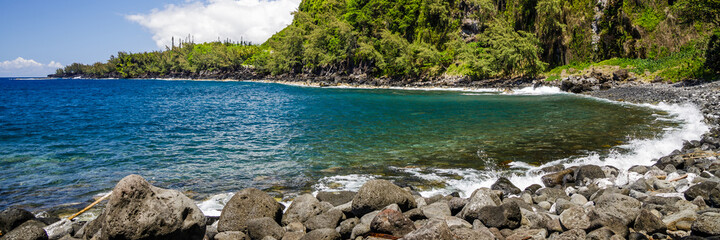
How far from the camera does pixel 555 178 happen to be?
11227 mm

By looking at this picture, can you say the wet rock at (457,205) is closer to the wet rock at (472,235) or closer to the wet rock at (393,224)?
the wet rock at (393,224)

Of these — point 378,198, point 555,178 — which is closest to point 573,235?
point 378,198

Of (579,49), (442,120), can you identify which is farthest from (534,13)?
(442,120)

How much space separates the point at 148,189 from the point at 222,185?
565cm

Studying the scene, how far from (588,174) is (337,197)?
25.4ft

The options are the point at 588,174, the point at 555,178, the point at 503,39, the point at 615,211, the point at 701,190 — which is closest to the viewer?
the point at 615,211

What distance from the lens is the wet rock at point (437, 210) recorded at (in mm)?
7927

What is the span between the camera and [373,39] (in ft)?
319

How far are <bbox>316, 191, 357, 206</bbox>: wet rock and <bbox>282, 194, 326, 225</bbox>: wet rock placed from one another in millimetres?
890

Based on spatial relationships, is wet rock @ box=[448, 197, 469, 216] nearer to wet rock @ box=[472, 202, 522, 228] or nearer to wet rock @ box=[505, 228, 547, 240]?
wet rock @ box=[472, 202, 522, 228]

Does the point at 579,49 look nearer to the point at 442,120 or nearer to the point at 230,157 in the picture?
the point at 442,120

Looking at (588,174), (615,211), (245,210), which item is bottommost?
(245,210)

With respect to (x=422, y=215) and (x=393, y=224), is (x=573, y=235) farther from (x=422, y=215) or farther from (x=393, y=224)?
(x=393, y=224)

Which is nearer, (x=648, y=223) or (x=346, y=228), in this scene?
(x=648, y=223)
